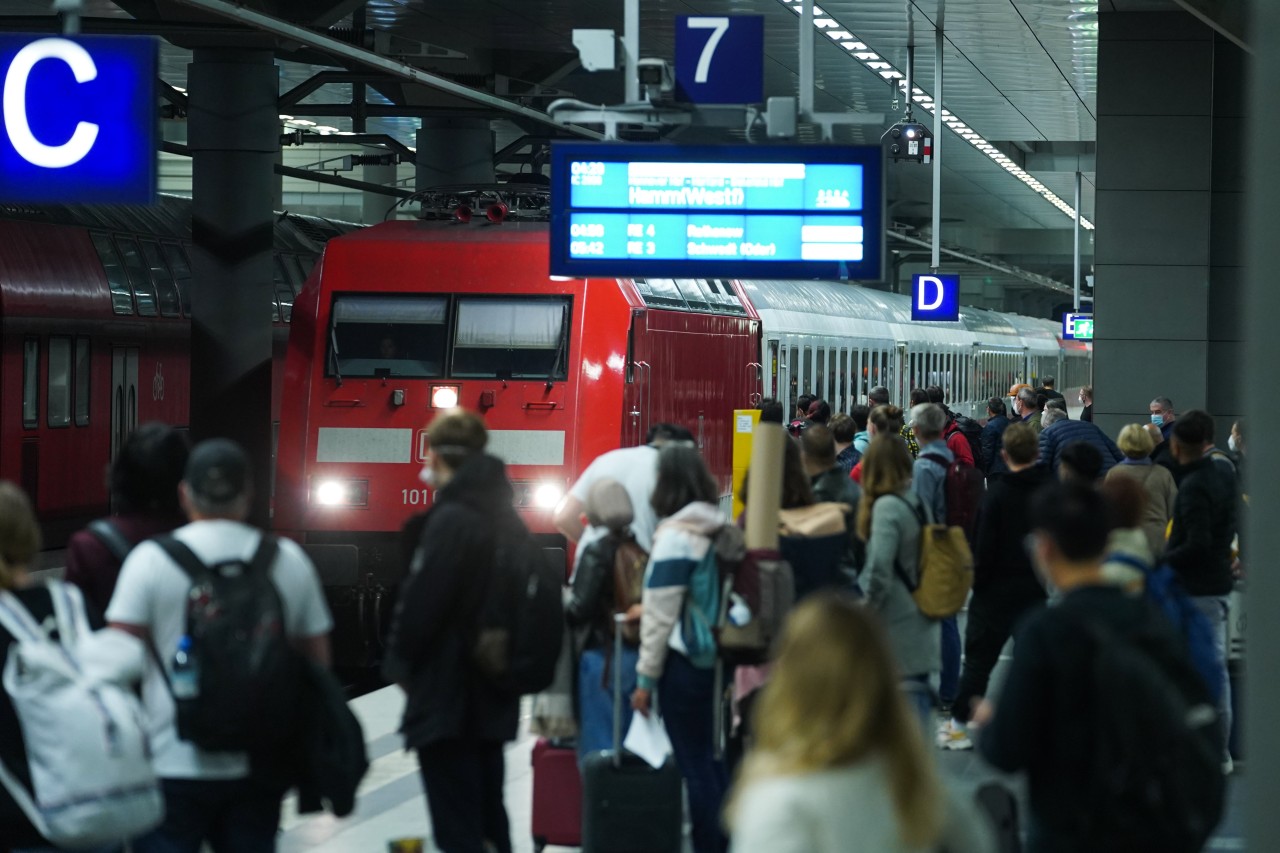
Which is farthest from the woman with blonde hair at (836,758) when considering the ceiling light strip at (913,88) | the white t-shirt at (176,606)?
the ceiling light strip at (913,88)

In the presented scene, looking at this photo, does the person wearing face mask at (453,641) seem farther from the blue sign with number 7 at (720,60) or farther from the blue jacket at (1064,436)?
the blue jacket at (1064,436)

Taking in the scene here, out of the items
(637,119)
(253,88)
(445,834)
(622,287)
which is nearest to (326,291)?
(622,287)

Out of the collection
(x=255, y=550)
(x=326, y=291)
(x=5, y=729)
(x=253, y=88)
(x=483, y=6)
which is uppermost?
(x=483, y=6)

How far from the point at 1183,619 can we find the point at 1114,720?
2131 millimetres

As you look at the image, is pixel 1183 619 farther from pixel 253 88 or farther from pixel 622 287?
pixel 253 88

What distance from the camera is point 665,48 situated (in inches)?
922

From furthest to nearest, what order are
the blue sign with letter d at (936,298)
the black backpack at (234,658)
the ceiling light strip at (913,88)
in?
1. the blue sign with letter d at (936,298)
2. the ceiling light strip at (913,88)
3. the black backpack at (234,658)

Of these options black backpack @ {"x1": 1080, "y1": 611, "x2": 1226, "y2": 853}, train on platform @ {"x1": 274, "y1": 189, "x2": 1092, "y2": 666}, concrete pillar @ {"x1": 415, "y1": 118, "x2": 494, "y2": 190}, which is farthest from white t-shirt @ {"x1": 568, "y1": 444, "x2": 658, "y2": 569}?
concrete pillar @ {"x1": 415, "y1": 118, "x2": 494, "y2": 190}

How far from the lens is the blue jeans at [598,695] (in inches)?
258

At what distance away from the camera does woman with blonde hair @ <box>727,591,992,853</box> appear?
120 inches

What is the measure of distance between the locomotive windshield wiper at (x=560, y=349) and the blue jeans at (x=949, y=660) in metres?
3.98

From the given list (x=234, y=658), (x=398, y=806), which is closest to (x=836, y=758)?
(x=234, y=658)

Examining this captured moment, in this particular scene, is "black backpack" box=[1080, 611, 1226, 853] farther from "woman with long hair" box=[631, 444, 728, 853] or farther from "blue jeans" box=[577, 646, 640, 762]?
"blue jeans" box=[577, 646, 640, 762]

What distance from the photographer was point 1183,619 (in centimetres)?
586
